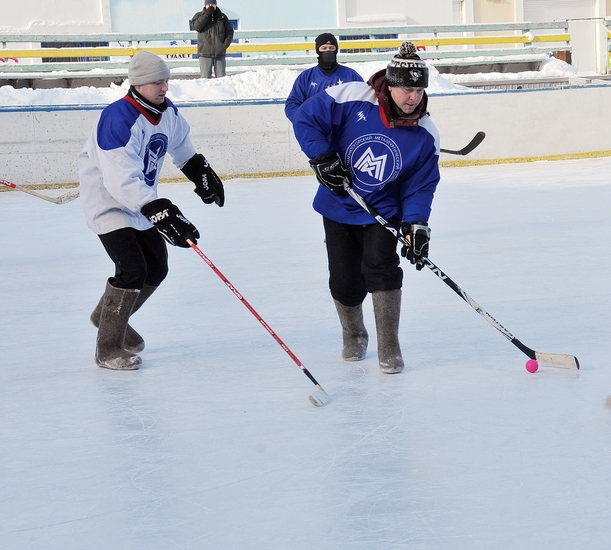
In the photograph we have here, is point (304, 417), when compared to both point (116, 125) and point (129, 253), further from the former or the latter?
point (116, 125)

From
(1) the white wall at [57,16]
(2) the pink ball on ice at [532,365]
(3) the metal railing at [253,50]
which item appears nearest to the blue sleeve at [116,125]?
(2) the pink ball on ice at [532,365]

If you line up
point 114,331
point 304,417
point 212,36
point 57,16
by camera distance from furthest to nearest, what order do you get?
point 57,16
point 212,36
point 114,331
point 304,417

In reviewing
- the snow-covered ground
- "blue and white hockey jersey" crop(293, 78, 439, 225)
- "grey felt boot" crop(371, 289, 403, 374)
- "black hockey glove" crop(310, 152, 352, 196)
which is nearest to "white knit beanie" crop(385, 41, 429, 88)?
"blue and white hockey jersey" crop(293, 78, 439, 225)

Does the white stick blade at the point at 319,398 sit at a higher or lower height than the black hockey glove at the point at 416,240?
lower

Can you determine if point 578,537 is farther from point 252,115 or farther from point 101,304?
point 252,115

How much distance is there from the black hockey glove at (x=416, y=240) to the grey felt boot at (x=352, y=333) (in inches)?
12.7

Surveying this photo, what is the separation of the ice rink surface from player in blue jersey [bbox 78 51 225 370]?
7.2 inches

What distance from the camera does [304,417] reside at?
7.47 ft

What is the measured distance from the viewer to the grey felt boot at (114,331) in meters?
2.74

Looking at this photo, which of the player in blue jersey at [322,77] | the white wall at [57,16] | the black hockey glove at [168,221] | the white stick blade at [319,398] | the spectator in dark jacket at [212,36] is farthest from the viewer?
the white wall at [57,16]

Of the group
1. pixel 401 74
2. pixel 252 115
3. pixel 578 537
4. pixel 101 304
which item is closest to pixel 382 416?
pixel 578 537

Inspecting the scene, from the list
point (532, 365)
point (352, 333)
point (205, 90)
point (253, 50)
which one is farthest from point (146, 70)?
point (253, 50)

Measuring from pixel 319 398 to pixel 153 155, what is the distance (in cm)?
92

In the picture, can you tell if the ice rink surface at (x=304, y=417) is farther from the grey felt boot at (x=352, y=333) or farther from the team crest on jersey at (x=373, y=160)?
the team crest on jersey at (x=373, y=160)
